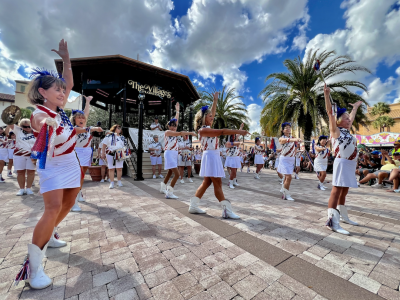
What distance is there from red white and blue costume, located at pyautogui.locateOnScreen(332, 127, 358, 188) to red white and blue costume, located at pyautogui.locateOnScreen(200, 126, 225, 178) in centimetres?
199

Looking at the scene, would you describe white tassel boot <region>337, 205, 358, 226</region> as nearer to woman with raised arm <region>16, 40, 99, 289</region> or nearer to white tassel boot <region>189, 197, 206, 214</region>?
white tassel boot <region>189, 197, 206, 214</region>


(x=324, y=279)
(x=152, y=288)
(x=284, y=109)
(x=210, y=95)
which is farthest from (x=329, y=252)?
(x=210, y=95)

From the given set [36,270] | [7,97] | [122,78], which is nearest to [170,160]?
[36,270]

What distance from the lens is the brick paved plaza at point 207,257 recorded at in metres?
1.62

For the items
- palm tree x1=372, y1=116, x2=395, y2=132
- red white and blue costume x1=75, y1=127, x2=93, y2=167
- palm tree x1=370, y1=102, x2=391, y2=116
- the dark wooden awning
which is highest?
palm tree x1=370, y1=102, x2=391, y2=116

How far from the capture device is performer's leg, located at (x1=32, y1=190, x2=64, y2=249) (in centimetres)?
171

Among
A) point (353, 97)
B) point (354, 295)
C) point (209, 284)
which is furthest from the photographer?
point (353, 97)

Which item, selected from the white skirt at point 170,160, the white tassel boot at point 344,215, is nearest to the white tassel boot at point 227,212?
the white tassel boot at point 344,215

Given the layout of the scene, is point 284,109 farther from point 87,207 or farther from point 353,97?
point 87,207

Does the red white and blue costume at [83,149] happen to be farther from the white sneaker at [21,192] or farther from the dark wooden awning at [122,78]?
the dark wooden awning at [122,78]

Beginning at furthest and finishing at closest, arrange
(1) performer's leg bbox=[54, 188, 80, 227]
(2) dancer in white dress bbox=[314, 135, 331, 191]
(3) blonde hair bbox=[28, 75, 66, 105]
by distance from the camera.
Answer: (2) dancer in white dress bbox=[314, 135, 331, 191] < (1) performer's leg bbox=[54, 188, 80, 227] < (3) blonde hair bbox=[28, 75, 66, 105]

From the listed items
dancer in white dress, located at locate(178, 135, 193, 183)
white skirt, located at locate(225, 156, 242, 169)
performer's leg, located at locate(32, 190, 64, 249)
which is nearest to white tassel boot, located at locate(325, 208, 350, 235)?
performer's leg, located at locate(32, 190, 64, 249)

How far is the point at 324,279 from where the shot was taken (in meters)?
1.77

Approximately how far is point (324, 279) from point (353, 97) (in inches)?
625
